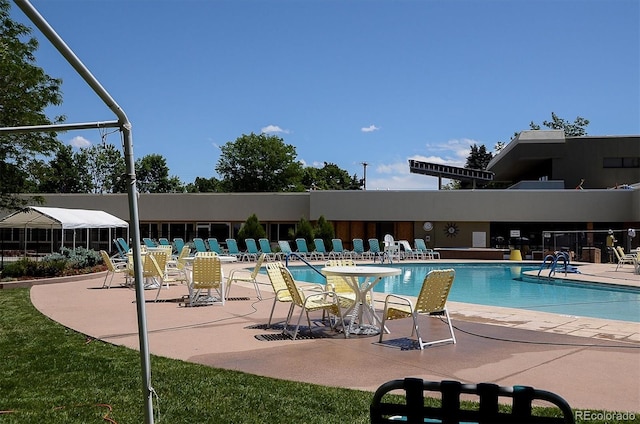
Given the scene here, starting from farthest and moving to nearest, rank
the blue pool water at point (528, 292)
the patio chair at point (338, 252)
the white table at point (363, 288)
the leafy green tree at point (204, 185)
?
the leafy green tree at point (204, 185), the patio chair at point (338, 252), the blue pool water at point (528, 292), the white table at point (363, 288)

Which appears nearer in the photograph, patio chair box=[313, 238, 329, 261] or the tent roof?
the tent roof

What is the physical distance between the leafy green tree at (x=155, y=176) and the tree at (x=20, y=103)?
4902 centimetres

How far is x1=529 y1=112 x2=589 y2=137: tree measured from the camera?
66.1 m

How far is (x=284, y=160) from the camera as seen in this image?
61.8m

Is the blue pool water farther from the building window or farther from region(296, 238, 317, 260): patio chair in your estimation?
the building window

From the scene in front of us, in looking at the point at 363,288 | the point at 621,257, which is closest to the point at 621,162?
the point at 621,257

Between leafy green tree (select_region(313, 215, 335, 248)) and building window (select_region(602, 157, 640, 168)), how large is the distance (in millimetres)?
18351

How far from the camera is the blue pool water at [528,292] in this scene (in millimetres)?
11148

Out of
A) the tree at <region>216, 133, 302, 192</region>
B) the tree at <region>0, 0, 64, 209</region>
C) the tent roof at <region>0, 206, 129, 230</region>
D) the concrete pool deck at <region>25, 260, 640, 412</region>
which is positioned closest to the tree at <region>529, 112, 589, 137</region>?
the tree at <region>216, 133, 302, 192</region>

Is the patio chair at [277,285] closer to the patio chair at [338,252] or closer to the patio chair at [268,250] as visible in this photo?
the patio chair at [268,250]

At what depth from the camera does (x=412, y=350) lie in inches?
253

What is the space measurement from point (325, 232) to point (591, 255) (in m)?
12.2

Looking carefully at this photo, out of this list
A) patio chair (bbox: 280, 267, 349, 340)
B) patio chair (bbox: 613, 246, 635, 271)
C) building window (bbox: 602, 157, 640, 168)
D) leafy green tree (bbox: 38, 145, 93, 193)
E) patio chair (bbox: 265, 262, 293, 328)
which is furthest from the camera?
leafy green tree (bbox: 38, 145, 93, 193)

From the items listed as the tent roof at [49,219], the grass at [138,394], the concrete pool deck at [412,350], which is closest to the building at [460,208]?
the tent roof at [49,219]
